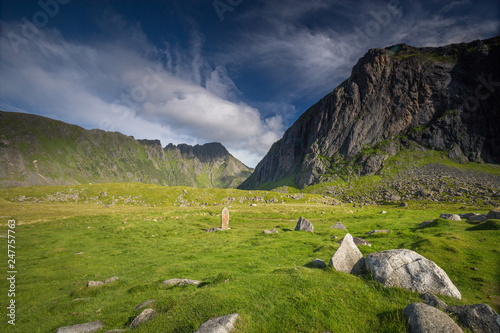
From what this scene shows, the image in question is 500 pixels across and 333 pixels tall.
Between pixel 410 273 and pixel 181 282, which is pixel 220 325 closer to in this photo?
pixel 181 282

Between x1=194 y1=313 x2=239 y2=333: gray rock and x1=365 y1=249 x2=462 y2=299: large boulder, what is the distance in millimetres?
8073

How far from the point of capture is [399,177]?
15112cm

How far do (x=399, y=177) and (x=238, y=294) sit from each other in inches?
7021

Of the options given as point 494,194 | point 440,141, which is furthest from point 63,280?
point 440,141

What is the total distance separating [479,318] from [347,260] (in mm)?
6237

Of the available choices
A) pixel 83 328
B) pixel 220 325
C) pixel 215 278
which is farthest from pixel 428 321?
pixel 83 328

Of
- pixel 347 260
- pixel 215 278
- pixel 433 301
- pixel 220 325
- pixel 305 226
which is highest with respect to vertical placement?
pixel 347 260

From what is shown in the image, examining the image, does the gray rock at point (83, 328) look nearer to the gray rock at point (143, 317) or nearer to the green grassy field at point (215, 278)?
the green grassy field at point (215, 278)

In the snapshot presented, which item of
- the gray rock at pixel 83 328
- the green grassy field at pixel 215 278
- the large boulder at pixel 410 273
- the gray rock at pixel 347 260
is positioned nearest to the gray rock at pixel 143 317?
the green grassy field at pixel 215 278

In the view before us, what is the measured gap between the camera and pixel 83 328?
33.4 ft

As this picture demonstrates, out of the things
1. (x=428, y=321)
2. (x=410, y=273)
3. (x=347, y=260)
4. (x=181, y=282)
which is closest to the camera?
(x=428, y=321)

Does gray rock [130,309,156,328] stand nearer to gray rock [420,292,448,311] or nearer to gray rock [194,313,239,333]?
gray rock [194,313,239,333]

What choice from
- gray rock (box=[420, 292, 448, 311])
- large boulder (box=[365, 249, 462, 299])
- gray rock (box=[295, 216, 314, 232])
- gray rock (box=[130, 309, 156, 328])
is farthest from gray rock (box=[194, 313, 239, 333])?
gray rock (box=[295, 216, 314, 232])

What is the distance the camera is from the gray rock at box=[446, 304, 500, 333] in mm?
7375
